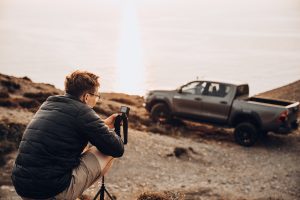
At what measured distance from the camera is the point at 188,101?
47.1 ft

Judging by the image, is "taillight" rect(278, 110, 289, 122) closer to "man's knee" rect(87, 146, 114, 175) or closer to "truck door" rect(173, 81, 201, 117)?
"truck door" rect(173, 81, 201, 117)

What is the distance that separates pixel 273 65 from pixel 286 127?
8515 centimetres

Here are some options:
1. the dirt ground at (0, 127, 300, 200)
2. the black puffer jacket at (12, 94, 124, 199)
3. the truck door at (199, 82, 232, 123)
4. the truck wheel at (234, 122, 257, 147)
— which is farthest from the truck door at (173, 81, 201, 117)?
the black puffer jacket at (12, 94, 124, 199)

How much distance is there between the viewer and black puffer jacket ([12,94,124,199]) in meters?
3.52

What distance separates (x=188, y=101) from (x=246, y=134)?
235 cm

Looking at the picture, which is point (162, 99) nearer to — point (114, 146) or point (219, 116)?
point (219, 116)

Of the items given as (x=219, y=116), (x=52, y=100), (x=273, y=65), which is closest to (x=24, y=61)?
(x=273, y=65)

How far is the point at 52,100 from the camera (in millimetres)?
3736

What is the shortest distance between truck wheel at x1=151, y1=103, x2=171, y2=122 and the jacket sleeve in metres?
11.3

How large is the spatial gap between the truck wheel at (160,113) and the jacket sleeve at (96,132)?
11.3 metres

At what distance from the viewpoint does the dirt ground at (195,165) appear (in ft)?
29.4

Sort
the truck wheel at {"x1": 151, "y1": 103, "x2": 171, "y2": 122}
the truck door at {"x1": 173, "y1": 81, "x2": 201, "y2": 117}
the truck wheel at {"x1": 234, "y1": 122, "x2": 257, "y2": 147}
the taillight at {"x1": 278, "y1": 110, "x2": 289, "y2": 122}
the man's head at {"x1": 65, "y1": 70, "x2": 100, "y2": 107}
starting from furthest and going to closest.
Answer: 1. the truck wheel at {"x1": 151, "y1": 103, "x2": 171, "y2": 122}
2. the truck door at {"x1": 173, "y1": 81, "x2": 201, "y2": 117}
3. the truck wheel at {"x1": 234, "y1": 122, "x2": 257, "y2": 147}
4. the taillight at {"x1": 278, "y1": 110, "x2": 289, "y2": 122}
5. the man's head at {"x1": 65, "y1": 70, "x2": 100, "y2": 107}

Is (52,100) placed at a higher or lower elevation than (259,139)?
higher

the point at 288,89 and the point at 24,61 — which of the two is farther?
the point at 24,61
